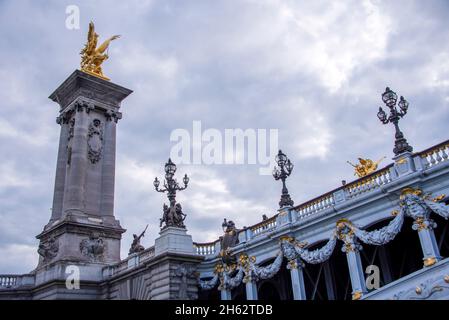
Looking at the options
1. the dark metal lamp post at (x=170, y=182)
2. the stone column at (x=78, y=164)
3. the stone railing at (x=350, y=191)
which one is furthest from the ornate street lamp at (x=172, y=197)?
the stone column at (x=78, y=164)

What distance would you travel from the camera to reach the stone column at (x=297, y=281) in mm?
23706

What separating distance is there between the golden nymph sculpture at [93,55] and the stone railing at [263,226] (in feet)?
63.8

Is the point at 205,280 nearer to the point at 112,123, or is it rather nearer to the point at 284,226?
the point at 284,226

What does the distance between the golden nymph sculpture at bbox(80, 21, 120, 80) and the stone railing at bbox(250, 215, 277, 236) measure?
63.8 feet

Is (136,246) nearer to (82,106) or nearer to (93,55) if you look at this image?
(82,106)

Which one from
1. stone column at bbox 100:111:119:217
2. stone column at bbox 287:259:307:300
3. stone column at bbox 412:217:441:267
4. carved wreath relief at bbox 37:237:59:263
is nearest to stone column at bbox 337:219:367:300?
stone column at bbox 287:259:307:300

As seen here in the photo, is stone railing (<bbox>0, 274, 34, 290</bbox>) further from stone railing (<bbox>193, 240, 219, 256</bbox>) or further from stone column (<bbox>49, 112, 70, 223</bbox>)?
stone railing (<bbox>193, 240, 219, 256</bbox>)

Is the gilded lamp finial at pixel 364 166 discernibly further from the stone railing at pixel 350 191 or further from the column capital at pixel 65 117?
the column capital at pixel 65 117

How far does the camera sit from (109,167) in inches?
1467

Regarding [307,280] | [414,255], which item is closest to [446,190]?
[414,255]

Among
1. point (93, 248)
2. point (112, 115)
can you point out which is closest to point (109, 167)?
point (112, 115)

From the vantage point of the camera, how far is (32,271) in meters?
35.2

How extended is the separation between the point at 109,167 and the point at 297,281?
1893 centimetres

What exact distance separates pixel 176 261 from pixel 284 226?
672cm
